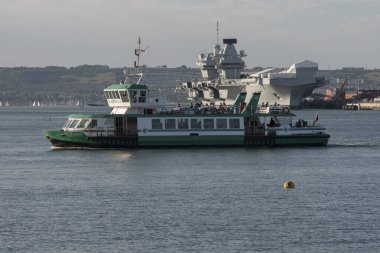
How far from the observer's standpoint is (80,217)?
148ft

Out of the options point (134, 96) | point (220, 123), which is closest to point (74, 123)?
point (134, 96)

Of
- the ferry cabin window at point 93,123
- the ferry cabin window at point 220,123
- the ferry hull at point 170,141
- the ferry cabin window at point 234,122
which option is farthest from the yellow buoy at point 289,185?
the ferry cabin window at point 93,123

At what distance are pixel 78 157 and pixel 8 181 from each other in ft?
47.7

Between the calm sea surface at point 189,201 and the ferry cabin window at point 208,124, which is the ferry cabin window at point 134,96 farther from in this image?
the ferry cabin window at point 208,124

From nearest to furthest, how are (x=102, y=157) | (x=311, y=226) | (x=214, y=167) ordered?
(x=311, y=226), (x=214, y=167), (x=102, y=157)

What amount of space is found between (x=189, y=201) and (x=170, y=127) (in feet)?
98.6

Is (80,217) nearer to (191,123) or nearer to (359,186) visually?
(359,186)

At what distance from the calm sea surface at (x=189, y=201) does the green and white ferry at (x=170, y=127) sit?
133cm

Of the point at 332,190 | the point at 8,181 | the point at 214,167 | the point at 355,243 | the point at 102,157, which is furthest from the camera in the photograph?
the point at 102,157

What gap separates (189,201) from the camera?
164ft

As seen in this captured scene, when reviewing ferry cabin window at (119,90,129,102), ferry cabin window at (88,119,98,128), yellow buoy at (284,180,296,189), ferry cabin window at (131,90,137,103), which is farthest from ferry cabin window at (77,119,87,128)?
yellow buoy at (284,180,296,189)

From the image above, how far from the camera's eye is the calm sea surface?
39875 millimetres

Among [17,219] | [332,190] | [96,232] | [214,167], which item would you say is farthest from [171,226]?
[214,167]

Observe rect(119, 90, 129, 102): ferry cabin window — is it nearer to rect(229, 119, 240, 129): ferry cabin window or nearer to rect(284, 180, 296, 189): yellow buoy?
rect(229, 119, 240, 129): ferry cabin window
